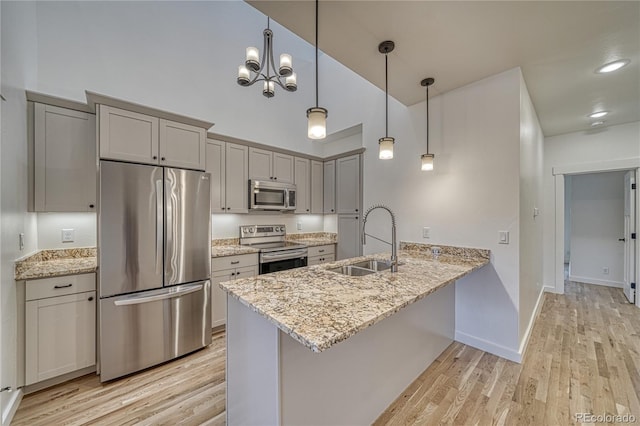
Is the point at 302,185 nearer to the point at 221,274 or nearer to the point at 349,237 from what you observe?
the point at 349,237

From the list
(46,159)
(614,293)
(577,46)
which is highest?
(577,46)

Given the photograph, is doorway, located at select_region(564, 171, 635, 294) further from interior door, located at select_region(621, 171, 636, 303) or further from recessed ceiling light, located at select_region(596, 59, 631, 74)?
recessed ceiling light, located at select_region(596, 59, 631, 74)

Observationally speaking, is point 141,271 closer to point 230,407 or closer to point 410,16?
point 230,407

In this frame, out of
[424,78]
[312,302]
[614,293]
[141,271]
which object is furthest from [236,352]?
[614,293]

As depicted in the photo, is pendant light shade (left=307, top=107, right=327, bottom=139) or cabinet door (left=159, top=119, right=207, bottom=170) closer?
pendant light shade (left=307, top=107, right=327, bottom=139)

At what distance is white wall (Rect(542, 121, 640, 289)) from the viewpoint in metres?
3.64

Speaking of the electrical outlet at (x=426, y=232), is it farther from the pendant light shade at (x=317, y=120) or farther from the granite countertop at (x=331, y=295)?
the pendant light shade at (x=317, y=120)

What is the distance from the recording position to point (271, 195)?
383 centimetres

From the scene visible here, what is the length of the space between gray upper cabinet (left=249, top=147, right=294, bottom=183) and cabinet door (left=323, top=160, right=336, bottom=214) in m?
0.69

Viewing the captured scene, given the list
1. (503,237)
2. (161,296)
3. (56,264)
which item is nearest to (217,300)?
(161,296)

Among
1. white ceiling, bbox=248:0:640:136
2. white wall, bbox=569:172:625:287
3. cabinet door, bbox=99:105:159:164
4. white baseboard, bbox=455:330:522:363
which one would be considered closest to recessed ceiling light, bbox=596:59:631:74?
white ceiling, bbox=248:0:640:136

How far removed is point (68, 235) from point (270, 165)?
94.1 inches

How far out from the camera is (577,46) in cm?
201

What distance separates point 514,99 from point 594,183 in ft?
13.7
